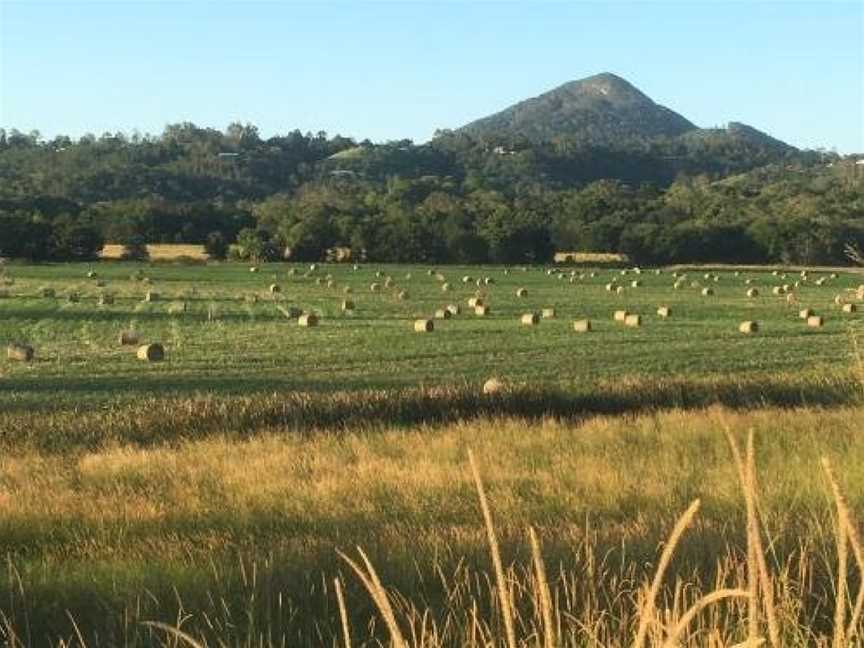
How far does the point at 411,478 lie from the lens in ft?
38.2

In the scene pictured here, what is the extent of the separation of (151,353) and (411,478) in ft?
48.2

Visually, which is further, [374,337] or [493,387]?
[374,337]

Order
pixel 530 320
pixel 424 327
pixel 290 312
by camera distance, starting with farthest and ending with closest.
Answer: pixel 290 312 → pixel 530 320 → pixel 424 327

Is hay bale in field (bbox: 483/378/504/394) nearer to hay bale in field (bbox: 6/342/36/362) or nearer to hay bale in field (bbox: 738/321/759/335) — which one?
hay bale in field (bbox: 6/342/36/362)

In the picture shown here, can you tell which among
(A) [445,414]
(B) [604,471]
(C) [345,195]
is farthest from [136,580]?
(C) [345,195]

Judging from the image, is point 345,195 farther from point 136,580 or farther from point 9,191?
point 136,580

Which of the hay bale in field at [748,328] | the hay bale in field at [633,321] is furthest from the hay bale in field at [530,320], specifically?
the hay bale in field at [748,328]


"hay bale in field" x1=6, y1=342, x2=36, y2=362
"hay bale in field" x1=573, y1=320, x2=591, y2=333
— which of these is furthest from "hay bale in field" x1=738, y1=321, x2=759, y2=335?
"hay bale in field" x1=6, y1=342, x2=36, y2=362

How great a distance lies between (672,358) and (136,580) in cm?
2027

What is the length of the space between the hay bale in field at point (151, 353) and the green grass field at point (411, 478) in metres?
0.23

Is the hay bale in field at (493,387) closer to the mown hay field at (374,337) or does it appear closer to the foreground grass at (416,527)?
the mown hay field at (374,337)

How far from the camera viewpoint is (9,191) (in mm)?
132250

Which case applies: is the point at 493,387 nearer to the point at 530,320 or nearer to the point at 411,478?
the point at 411,478

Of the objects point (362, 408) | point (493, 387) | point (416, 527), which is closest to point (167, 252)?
point (493, 387)
